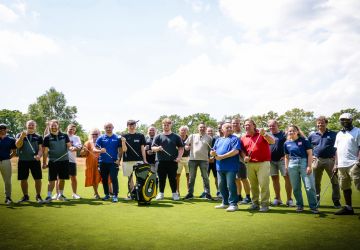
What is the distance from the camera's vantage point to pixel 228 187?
723 cm

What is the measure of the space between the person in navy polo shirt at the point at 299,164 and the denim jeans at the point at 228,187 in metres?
1.24

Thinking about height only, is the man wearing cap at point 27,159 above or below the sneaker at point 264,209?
above

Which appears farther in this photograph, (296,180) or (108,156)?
(108,156)

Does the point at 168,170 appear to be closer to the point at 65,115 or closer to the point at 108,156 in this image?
the point at 108,156

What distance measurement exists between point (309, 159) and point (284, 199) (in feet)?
7.44

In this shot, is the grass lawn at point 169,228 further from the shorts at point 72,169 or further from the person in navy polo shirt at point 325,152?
the shorts at point 72,169

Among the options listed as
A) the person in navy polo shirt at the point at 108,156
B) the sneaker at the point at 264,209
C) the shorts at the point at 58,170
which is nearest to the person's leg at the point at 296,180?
the sneaker at the point at 264,209

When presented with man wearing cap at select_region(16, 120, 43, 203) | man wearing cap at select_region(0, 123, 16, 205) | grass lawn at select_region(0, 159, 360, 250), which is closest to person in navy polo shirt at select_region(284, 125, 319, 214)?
grass lawn at select_region(0, 159, 360, 250)

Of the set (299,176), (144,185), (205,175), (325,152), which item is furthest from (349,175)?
(144,185)

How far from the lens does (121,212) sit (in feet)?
22.8

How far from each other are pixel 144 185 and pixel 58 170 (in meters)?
2.41

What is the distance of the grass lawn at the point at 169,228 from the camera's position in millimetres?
4516

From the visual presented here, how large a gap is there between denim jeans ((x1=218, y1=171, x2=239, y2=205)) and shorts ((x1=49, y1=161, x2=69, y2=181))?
4.11m

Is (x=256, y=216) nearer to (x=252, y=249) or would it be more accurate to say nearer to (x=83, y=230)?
(x=252, y=249)
